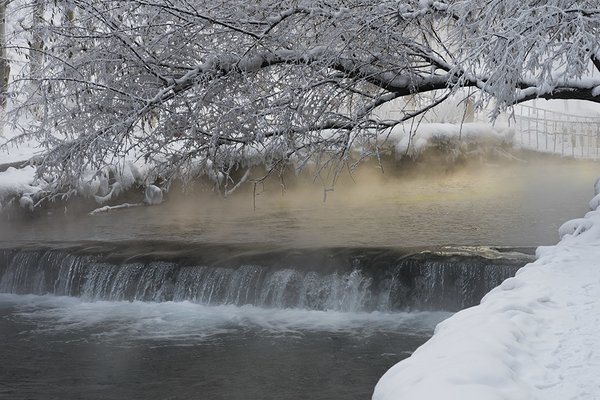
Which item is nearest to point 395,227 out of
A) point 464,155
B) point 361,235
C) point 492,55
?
point 361,235

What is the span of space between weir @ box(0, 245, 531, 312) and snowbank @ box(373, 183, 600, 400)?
398cm

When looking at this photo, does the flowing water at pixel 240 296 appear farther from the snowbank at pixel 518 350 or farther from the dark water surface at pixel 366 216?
the snowbank at pixel 518 350

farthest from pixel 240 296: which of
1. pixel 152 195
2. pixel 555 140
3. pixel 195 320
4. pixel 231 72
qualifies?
pixel 555 140

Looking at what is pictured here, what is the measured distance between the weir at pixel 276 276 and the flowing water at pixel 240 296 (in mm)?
19

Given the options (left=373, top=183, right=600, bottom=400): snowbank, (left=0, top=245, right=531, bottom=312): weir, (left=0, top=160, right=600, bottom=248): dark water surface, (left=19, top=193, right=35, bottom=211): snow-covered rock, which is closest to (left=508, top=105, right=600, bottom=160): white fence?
(left=0, top=160, right=600, bottom=248): dark water surface

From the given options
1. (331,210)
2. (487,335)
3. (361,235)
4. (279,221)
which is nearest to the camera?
(487,335)

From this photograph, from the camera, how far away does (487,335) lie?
427 cm

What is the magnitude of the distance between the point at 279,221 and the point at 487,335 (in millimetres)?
11715

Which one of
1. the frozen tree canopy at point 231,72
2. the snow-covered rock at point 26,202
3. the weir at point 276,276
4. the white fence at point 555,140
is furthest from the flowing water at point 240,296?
the white fence at point 555,140

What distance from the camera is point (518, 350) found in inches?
165

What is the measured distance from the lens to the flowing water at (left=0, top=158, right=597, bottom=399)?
7832mm

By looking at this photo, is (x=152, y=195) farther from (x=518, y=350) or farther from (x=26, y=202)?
Result: (x=518, y=350)

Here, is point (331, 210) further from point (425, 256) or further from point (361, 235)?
point (425, 256)

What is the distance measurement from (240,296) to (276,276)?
55cm
